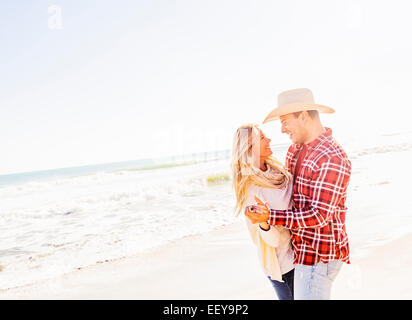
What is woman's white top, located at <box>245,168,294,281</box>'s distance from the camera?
2293mm

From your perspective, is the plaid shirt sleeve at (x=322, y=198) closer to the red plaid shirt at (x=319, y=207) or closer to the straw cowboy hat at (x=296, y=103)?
the red plaid shirt at (x=319, y=207)

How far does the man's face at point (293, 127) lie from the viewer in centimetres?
241

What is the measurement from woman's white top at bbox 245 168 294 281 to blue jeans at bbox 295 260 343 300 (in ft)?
0.54

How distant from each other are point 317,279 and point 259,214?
0.61m

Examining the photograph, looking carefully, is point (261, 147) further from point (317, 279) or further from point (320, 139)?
point (317, 279)

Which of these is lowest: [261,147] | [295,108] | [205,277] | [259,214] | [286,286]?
[205,277]

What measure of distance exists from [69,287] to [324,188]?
4.62 m

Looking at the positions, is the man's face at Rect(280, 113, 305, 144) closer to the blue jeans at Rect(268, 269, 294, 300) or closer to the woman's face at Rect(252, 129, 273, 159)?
the woman's face at Rect(252, 129, 273, 159)

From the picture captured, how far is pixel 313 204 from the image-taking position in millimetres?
2117

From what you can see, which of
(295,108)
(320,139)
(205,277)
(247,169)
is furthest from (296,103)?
(205,277)

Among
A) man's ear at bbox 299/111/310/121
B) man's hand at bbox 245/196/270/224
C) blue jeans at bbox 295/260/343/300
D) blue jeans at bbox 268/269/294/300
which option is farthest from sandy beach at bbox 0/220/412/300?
man's ear at bbox 299/111/310/121

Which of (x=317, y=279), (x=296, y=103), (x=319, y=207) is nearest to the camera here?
(x=319, y=207)

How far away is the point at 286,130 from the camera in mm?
2514
